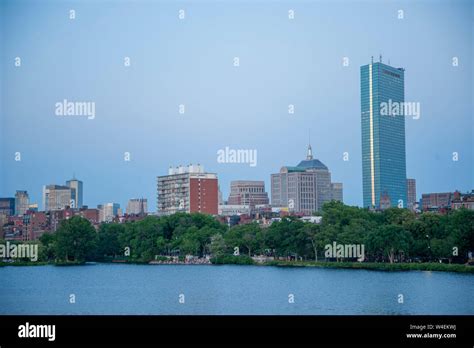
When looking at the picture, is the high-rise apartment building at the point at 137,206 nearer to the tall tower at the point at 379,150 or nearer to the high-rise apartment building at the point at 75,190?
the high-rise apartment building at the point at 75,190

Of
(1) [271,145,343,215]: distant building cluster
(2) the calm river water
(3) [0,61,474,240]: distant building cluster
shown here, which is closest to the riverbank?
(2) the calm river water

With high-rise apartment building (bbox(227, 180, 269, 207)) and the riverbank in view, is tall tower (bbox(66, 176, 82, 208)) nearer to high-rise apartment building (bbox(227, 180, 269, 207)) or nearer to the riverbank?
the riverbank

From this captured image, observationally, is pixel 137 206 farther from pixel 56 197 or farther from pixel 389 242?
pixel 389 242

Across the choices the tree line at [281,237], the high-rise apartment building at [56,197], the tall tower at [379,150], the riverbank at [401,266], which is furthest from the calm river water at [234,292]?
the tall tower at [379,150]

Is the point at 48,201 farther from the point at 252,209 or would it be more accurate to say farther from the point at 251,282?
the point at 252,209

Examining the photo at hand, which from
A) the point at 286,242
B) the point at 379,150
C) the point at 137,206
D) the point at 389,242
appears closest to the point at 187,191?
the point at 137,206
